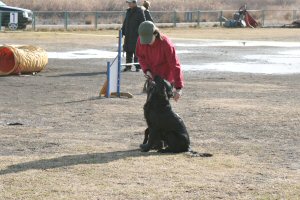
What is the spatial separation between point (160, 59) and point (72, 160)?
5.46 feet

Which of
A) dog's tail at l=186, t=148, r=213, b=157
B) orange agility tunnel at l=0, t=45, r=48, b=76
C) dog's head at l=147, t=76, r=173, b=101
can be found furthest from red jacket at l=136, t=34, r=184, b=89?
orange agility tunnel at l=0, t=45, r=48, b=76

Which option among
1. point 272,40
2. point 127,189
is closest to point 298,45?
point 272,40

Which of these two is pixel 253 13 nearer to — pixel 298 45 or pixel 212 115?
pixel 298 45

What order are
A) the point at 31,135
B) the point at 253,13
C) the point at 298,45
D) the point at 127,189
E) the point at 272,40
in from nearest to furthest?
1. the point at 127,189
2. the point at 31,135
3. the point at 298,45
4. the point at 272,40
5. the point at 253,13

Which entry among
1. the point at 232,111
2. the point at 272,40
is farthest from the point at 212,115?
the point at 272,40

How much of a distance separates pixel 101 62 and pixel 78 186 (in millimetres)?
16064

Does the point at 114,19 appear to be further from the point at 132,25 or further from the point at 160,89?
the point at 160,89

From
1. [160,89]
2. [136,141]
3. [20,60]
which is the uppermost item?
[160,89]

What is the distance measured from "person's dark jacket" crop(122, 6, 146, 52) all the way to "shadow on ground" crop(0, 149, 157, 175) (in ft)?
34.9

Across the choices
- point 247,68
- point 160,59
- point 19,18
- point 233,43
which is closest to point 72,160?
point 160,59

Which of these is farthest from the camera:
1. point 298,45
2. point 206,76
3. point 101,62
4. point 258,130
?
point 298,45

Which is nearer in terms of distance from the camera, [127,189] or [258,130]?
[127,189]

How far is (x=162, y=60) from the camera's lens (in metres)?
10.4

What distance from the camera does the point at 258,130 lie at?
39.9 ft
